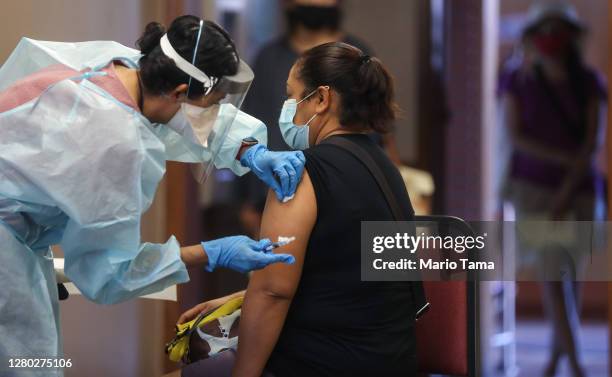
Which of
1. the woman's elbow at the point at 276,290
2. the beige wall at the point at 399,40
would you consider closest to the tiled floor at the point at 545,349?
the beige wall at the point at 399,40

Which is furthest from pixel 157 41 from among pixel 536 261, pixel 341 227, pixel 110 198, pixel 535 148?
pixel 535 148

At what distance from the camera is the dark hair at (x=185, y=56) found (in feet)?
5.67

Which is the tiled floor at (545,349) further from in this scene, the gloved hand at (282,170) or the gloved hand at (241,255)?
the gloved hand at (241,255)

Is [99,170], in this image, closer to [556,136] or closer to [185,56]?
[185,56]

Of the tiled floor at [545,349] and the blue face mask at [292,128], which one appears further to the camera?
the tiled floor at [545,349]

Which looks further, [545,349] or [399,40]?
[545,349]

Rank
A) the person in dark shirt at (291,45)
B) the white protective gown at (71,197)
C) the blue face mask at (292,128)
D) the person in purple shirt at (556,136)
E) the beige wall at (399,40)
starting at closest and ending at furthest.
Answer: the white protective gown at (71,197) → the blue face mask at (292,128) → the person in dark shirt at (291,45) → the person in purple shirt at (556,136) → the beige wall at (399,40)

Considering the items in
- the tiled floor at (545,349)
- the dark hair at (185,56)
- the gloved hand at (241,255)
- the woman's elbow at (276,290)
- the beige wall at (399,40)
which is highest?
the beige wall at (399,40)

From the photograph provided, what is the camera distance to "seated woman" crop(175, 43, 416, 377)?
187cm

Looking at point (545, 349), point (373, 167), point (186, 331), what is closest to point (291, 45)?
point (373, 167)

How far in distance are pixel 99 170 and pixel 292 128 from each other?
1.73ft

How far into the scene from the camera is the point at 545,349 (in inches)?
189

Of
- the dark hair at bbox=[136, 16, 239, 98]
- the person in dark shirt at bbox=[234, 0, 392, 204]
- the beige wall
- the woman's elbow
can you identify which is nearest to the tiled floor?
the beige wall

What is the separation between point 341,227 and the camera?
190cm
